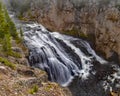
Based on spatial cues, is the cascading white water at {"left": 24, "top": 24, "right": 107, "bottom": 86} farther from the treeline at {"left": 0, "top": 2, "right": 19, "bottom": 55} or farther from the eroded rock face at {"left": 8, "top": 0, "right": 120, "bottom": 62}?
the treeline at {"left": 0, "top": 2, "right": 19, "bottom": 55}

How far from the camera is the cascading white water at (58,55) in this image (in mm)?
41906

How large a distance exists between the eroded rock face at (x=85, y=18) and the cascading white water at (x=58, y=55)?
8.69 ft

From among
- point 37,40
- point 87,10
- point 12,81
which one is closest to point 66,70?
point 37,40

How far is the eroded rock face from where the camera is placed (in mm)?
49438

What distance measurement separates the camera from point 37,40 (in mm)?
48031

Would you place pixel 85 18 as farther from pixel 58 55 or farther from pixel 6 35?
pixel 6 35

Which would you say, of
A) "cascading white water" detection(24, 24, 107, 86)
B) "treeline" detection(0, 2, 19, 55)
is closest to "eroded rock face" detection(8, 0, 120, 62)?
"cascading white water" detection(24, 24, 107, 86)

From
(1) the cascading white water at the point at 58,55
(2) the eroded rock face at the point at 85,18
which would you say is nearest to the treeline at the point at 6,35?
(1) the cascading white water at the point at 58,55

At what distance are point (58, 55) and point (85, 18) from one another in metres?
12.1

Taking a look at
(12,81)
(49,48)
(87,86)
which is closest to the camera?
(12,81)

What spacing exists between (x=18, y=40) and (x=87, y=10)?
54.5 ft

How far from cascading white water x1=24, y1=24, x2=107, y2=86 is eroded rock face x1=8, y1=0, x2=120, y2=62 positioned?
265 cm

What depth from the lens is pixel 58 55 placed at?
45.6 metres

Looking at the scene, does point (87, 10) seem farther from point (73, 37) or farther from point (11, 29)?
point (11, 29)
